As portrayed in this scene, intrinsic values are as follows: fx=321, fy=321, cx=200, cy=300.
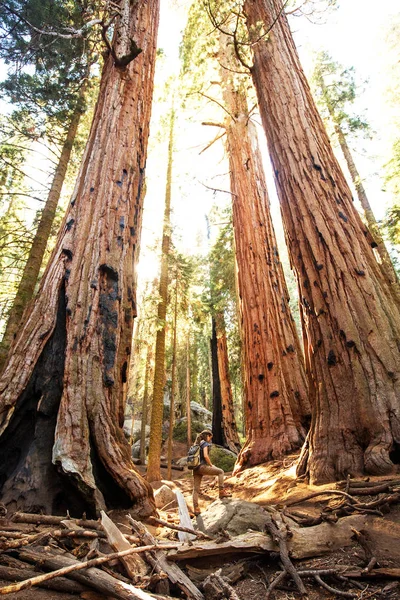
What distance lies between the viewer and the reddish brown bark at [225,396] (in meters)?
13.7

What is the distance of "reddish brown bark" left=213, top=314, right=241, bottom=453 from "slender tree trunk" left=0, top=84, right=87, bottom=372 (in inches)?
323

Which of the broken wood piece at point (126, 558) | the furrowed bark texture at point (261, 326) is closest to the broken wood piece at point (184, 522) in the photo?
the broken wood piece at point (126, 558)

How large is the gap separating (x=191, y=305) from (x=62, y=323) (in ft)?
37.1

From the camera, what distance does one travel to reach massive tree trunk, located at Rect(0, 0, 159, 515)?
262 centimetres

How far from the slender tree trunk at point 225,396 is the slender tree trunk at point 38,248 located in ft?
26.9

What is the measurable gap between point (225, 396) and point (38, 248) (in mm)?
9701

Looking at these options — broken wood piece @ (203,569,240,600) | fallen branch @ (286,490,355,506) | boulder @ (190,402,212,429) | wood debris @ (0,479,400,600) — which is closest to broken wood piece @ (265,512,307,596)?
wood debris @ (0,479,400,600)

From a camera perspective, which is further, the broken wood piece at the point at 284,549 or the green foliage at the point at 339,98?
the green foliage at the point at 339,98

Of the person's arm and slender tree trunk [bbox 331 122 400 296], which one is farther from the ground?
slender tree trunk [bbox 331 122 400 296]

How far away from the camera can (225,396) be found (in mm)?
14125

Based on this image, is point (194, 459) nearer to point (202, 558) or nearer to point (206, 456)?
point (206, 456)

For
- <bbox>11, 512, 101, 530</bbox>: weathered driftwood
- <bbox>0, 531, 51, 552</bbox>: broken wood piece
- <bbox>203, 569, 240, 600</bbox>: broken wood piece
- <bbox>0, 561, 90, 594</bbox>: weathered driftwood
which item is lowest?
<bbox>203, 569, 240, 600</bbox>: broken wood piece

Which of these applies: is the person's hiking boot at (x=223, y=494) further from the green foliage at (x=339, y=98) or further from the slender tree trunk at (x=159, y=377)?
the green foliage at (x=339, y=98)

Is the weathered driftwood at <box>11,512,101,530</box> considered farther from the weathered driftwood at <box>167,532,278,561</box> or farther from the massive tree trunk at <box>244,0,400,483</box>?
the massive tree trunk at <box>244,0,400,483</box>
